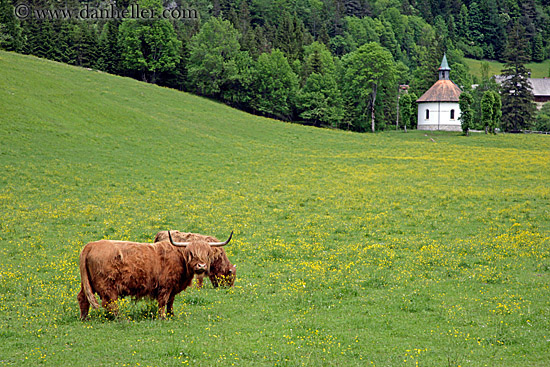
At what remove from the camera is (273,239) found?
22516 mm

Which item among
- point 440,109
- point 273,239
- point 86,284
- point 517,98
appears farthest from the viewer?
point 517,98

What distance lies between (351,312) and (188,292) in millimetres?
4766

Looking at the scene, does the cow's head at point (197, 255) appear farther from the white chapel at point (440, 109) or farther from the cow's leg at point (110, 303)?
the white chapel at point (440, 109)

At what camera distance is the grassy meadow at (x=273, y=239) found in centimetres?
1098

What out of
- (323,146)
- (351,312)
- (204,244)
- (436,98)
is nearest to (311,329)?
(351,312)

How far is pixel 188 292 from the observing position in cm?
1481

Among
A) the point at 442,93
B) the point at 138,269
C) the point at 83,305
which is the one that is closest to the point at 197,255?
the point at 138,269

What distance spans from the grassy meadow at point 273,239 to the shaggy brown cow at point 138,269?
55 cm

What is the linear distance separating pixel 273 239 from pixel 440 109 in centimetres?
8026

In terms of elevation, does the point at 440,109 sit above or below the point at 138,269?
above

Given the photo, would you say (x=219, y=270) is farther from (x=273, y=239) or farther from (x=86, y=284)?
(x=273, y=239)

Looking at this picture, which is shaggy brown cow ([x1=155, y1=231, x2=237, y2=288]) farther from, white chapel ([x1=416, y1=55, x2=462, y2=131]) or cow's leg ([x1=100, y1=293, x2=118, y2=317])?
white chapel ([x1=416, y1=55, x2=462, y2=131])

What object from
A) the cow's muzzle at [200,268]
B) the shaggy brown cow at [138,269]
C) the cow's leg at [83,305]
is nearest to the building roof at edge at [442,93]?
the shaggy brown cow at [138,269]

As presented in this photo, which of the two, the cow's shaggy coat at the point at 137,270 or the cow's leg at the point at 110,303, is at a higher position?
the cow's shaggy coat at the point at 137,270
